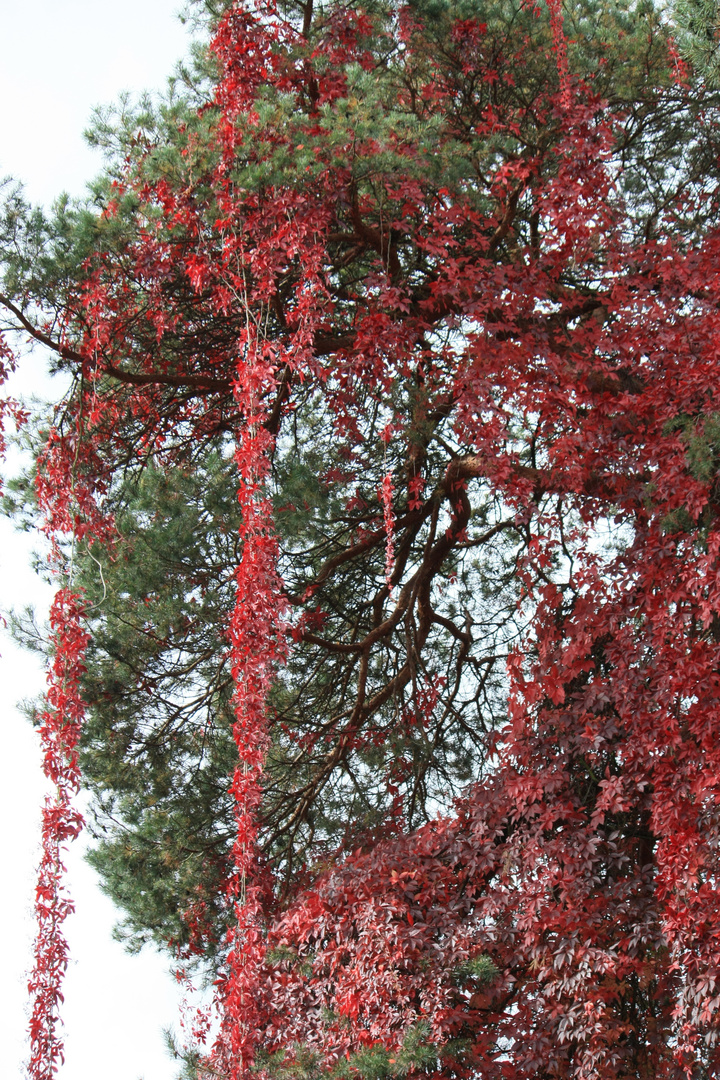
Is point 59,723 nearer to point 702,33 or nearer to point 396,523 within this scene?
point 396,523

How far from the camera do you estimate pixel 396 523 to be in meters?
4.48

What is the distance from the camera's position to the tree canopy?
319 centimetres

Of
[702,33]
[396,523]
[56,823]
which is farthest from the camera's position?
[396,523]

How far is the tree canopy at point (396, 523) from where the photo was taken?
10.5 feet

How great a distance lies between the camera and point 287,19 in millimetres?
4188

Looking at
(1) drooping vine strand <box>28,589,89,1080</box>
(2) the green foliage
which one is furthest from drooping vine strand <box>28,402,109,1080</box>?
(2) the green foliage

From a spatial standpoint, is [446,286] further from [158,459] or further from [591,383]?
[158,459]

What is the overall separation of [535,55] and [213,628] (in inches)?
98.0

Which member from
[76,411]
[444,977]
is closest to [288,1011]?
[444,977]

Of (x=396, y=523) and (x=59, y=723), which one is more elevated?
(x=396, y=523)

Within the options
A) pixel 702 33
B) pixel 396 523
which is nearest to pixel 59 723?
pixel 396 523

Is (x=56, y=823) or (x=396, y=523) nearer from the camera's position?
(x=56, y=823)

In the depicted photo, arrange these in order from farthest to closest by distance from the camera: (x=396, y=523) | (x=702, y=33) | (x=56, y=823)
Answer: (x=396, y=523) → (x=56, y=823) → (x=702, y=33)

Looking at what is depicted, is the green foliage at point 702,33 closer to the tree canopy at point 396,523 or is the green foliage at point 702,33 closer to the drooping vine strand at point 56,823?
the tree canopy at point 396,523
